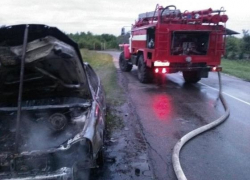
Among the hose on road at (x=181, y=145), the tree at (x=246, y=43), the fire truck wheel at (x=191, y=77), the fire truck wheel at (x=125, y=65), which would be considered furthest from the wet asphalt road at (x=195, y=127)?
the tree at (x=246, y=43)

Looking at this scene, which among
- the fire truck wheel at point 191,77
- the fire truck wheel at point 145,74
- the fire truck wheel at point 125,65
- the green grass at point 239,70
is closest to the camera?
the fire truck wheel at point 145,74

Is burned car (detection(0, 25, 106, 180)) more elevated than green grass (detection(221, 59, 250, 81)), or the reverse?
burned car (detection(0, 25, 106, 180))

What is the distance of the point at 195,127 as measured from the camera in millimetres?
6141

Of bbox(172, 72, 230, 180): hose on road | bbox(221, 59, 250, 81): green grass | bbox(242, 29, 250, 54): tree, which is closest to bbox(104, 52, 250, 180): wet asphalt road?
bbox(172, 72, 230, 180): hose on road

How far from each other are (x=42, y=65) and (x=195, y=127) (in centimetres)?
362

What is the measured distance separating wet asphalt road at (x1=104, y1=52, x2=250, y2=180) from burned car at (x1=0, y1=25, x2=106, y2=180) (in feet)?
4.15

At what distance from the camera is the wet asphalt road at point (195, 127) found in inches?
166

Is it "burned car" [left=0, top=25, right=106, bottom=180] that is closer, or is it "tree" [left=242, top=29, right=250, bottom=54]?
"burned car" [left=0, top=25, right=106, bottom=180]

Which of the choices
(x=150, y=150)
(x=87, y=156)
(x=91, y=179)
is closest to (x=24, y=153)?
(x=87, y=156)

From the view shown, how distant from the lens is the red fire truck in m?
10.1

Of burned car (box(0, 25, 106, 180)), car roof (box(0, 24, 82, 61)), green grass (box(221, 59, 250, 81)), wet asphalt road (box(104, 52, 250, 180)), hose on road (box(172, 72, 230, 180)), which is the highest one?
car roof (box(0, 24, 82, 61))

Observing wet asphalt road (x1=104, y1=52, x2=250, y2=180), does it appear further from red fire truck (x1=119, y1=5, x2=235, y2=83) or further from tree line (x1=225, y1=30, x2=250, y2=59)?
tree line (x1=225, y1=30, x2=250, y2=59)

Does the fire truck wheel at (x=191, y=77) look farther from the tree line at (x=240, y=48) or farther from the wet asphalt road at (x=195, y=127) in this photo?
the tree line at (x=240, y=48)

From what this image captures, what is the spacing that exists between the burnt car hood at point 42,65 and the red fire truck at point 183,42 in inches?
253
